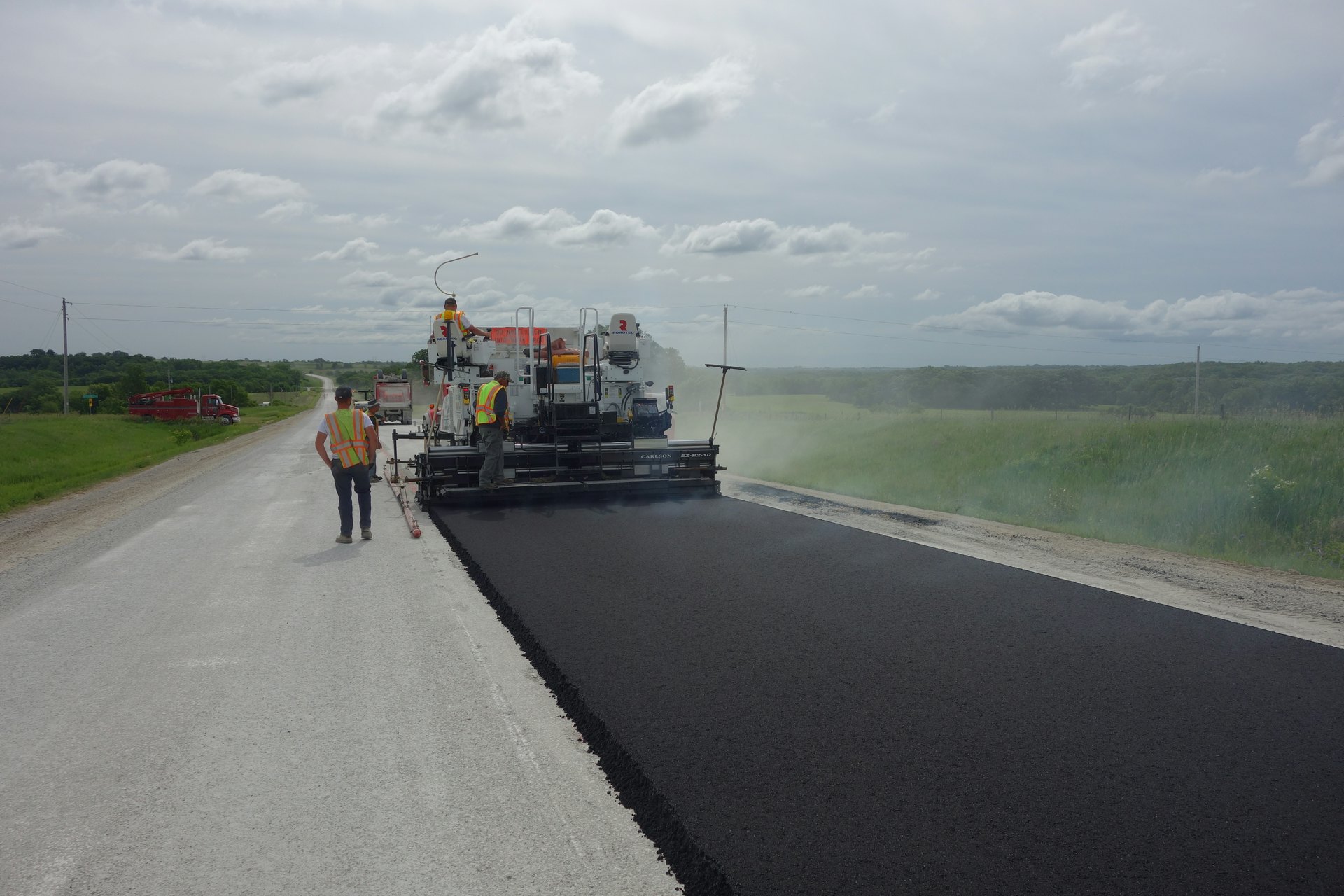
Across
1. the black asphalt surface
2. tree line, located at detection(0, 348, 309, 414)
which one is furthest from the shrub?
tree line, located at detection(0, 348, 309, 414)

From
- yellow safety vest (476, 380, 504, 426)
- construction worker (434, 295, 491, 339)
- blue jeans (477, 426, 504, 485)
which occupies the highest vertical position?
construction worker (434, 295, 491, 339)

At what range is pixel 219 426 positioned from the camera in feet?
130

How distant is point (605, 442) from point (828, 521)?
3.93 metres

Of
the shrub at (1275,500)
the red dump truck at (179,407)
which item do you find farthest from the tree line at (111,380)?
the shrub at (1275,500)

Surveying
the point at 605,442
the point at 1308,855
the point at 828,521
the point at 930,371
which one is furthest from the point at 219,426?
the point at 930,371

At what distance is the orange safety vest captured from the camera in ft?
44.1

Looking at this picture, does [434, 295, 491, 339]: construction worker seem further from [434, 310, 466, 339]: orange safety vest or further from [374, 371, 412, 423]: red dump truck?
[374, 371, 412, 423]: red dump truck

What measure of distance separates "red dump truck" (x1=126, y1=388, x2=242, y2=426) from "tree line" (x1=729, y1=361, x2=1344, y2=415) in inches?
1493

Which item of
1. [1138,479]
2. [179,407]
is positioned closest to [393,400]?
[179,407]

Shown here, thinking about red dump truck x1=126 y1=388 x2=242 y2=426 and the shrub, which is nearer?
the shrub

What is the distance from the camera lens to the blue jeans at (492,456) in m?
12.1

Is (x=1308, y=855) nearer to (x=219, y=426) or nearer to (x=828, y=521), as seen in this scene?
(x=828, y=521)

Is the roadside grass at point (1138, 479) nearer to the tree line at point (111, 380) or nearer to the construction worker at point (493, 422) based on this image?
the construction worker at point (493, 422)

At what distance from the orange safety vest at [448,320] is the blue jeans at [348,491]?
3.81m
